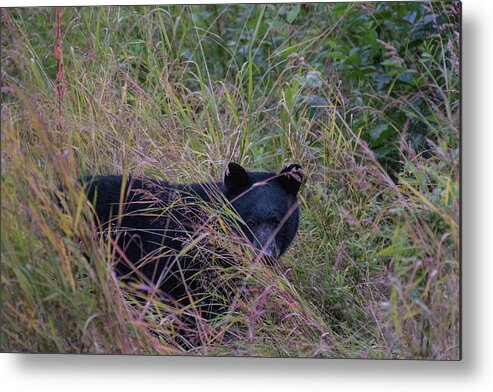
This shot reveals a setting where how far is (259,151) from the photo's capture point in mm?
5664

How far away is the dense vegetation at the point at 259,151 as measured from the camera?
483cm

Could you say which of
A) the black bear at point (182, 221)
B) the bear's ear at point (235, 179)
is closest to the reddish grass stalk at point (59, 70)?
the black bear at point (182, 221)

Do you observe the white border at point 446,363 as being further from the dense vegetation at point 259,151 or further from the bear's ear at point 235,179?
the bear's ear at point 235,179

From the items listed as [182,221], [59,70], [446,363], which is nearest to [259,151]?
[182,221]

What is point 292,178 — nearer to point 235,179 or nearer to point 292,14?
point 235,179

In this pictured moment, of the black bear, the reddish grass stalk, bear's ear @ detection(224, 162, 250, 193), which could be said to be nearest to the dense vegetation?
the reddish grass stalk

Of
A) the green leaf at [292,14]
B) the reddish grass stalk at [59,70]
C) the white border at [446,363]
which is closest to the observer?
the white border at [446,363]

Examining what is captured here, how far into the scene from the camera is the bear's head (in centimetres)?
518

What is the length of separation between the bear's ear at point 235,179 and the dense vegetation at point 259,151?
0.24 meters

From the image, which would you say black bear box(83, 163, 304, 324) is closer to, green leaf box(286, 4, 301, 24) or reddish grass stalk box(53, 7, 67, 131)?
reddish grass stalk box(53, 7, 67, 131)

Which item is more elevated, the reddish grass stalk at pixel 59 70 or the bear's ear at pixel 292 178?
the reddish grass stalk at pixel 59 70

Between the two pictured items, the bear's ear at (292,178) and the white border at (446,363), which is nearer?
the white border at (446,363)

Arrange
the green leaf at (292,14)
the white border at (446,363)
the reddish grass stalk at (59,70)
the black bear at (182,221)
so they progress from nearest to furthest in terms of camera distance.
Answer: the white border at (446,363) < the black bear at (182,221) < the reddish grass stalk at (59,70) < the green leaf at (292,14)

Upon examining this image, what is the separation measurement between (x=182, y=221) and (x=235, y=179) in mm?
369
